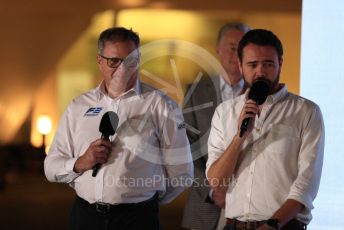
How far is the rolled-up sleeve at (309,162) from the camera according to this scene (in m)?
2.53

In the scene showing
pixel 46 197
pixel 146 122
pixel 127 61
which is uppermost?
pixel 127 61

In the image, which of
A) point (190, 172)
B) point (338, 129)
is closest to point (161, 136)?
point (190, 172)

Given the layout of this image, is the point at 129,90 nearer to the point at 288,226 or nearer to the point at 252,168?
the point at 252,168

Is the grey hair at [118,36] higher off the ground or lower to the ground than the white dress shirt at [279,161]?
higher

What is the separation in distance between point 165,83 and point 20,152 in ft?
3.77

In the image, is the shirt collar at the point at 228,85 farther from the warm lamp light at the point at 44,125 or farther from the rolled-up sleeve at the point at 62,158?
the warm lamp light at the point at 44,125

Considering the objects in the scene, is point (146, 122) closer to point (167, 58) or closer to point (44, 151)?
point (167, 58)

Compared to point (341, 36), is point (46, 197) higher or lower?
lower

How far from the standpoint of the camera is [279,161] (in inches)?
103

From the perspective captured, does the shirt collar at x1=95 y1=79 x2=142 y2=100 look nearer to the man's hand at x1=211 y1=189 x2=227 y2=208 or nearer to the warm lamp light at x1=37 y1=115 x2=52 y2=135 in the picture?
the man's hand at x1=211 y1=189 x2=227 y2=208

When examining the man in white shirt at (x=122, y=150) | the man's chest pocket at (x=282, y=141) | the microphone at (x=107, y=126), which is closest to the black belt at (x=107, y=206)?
the man in white shirt at (x=122, y=150)

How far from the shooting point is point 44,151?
4207mm

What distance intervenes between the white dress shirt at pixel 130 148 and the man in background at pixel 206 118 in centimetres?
22

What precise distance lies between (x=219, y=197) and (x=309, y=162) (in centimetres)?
66
